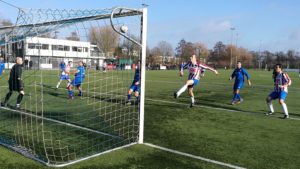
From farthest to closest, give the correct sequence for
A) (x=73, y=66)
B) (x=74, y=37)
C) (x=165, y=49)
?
Answer: (x=165, y=49) < (x=73, y=66) < (x=74, y=37)

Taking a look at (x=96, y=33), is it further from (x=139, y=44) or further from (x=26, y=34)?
(x=26, y=34)

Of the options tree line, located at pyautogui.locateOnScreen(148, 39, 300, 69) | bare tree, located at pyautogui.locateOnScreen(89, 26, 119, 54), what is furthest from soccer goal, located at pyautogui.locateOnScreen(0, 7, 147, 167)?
tree line, located at pyautogui.locateOnScreen(148, 39, 300, 69)

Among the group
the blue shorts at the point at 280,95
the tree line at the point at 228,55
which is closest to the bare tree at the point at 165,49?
the tree line at the point at 228,55

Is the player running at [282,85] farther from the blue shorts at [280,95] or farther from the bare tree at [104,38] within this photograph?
the bare tree at [104,38]

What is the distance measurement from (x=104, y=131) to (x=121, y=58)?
205cm

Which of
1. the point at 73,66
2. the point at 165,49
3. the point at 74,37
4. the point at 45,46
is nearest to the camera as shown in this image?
the point at 45,46

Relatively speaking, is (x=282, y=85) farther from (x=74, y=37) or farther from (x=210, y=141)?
(x=74, y=37)

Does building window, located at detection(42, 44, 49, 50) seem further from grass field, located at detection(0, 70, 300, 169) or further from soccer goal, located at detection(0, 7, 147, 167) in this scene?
grass field, located at detection(0, 70, 300, 169)

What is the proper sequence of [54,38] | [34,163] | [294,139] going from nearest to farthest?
1. [34,163]
2. [54,38]
3. [294,139]

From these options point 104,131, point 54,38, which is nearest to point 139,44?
point 54,38

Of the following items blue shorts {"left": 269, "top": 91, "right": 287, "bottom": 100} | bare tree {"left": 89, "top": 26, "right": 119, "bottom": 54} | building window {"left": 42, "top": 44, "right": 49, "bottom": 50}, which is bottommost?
blue shorts {"left": 269, "top": 91, "right": 287, "bottom": 100}

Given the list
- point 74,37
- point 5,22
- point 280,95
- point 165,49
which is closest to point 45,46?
point 74,37

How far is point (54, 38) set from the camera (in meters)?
7.21

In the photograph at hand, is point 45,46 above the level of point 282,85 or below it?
above
